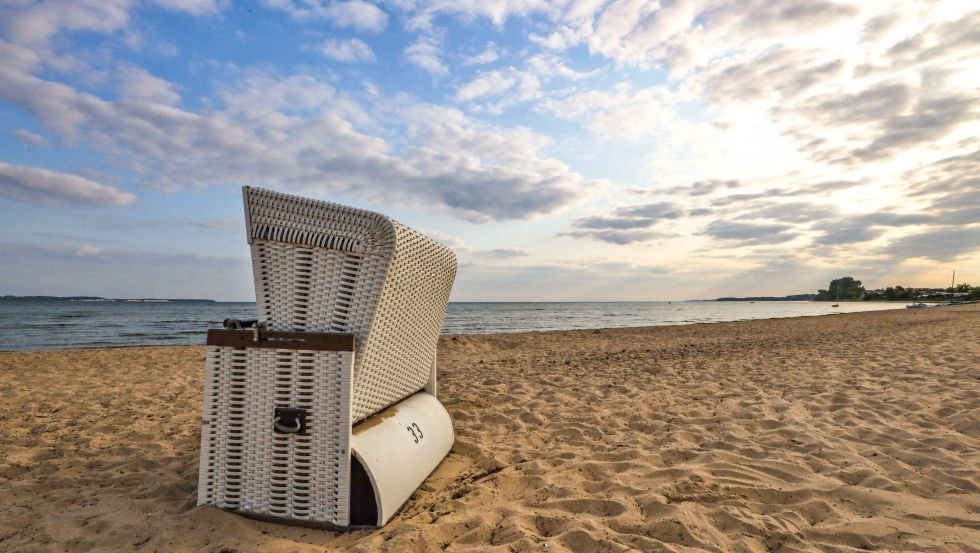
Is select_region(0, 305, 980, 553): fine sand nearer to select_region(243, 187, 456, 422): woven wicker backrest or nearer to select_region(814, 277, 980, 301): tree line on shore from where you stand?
select_region(243, 187, 456, 422): woven wicker backrest

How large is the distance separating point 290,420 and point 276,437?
0.14 m

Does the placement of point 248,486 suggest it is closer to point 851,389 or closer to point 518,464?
point 518,464

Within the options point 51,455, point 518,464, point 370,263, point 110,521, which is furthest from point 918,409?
point 51,455

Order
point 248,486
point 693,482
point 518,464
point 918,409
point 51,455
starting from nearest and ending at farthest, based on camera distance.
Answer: point 248,486 < point 693,482 < point 518,464 < point 51,455 < point 918,409

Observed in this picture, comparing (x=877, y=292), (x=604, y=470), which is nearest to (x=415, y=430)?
(x=604, y=470)

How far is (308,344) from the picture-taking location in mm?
2314

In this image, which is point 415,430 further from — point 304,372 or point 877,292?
point 877,292

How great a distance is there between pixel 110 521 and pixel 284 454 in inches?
38.0

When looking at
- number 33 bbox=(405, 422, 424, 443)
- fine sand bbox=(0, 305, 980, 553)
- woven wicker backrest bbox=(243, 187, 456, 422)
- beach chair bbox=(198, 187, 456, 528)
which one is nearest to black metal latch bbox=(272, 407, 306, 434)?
beach chair bbox=(198, 187, 456, 528)

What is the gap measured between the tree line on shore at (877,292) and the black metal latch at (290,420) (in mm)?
119896

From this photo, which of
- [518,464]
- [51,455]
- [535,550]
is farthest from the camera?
[51,455]

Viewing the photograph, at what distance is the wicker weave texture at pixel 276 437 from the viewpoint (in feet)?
7.60

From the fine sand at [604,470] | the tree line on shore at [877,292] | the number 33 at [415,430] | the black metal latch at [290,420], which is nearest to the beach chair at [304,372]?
the black metal latch at [290,420]

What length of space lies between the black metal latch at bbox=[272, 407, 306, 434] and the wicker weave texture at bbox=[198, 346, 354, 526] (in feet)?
0.08
